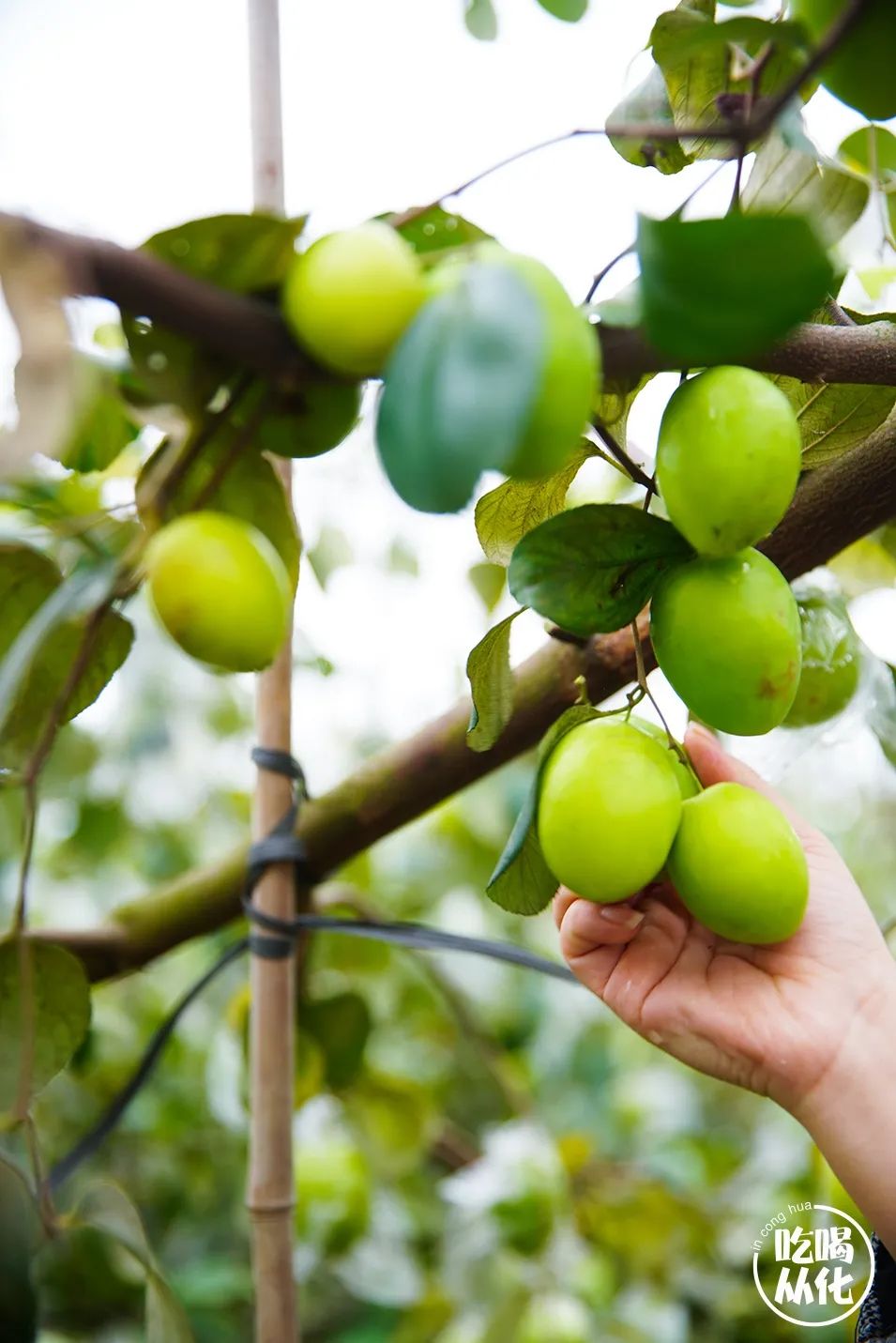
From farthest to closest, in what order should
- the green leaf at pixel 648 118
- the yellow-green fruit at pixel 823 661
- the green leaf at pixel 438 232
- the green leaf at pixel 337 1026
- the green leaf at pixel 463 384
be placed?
the green leaf at pixel 337 1026 → the yellow-green fruit at pixel 823 661 → the green leaf at pixel 648 118 → the green leaf at pixel 438 232 → the green leaf at pixel 463 384

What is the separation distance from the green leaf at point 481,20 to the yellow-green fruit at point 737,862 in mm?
440

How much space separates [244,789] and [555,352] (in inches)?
46.4

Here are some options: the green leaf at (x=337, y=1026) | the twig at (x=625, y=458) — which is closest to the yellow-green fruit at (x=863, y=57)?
the twig at (x=625, y=458)

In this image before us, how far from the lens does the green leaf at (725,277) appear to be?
236 millimetres

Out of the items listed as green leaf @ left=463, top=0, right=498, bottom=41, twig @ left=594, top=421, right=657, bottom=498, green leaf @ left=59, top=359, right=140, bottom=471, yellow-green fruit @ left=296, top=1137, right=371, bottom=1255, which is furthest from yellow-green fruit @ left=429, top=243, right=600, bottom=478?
yellow-green fruit @ left=296, top=1137, right=371, bottom=1255

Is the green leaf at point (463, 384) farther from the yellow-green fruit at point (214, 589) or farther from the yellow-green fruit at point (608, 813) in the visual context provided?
the yellow-green fruit at point (608, 813)

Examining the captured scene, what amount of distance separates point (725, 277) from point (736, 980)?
39 cm

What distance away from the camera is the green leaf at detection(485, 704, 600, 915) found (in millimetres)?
381

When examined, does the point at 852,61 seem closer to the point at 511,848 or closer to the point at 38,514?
the point at 511,848

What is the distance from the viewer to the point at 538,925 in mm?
1580

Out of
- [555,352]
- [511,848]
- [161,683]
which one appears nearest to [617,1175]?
[161,683]

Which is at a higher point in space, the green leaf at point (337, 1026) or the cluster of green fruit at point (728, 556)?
the cluster of green fruit at point (728, 556)

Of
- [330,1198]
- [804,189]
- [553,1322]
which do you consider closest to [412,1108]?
[330,1198]

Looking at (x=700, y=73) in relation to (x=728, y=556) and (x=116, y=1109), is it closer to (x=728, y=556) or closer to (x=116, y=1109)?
(x=728, y=556)
